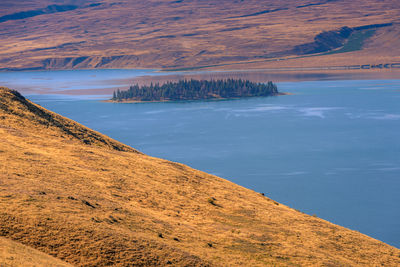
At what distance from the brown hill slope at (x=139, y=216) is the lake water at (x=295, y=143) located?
2718 cm

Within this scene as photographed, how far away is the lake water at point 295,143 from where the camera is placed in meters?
68.4

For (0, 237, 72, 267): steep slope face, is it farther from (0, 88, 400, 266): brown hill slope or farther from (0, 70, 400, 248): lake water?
(0, 70, 400, 248): lake water

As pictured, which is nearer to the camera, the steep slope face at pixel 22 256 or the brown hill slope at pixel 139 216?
the steep slope face at pixel 22 256

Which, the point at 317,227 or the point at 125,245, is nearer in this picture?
the point at 125,245

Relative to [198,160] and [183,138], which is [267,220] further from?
[183,138]

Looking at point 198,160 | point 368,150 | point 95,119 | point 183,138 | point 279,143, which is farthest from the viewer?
point 95,119

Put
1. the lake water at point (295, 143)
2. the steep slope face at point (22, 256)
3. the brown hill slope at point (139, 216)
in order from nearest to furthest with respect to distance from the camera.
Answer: the steep slope face at point (22, 256) < the brown hill slope at point (139, 216) < the lake water at point (295, 143)

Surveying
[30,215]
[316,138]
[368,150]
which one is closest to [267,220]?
[30,215]

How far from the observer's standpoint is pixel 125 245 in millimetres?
18031

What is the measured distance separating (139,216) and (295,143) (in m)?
93.5

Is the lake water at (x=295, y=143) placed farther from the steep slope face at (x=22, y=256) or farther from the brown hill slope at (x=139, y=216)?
the steep slope face at (x=22, y=256)

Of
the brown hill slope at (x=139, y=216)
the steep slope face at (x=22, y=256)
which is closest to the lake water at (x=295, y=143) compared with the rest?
the brown hill slope at (x=139, y=216)

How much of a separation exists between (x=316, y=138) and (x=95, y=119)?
2786 inches

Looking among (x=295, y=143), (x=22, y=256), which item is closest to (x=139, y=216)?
(x=22, y=256)
